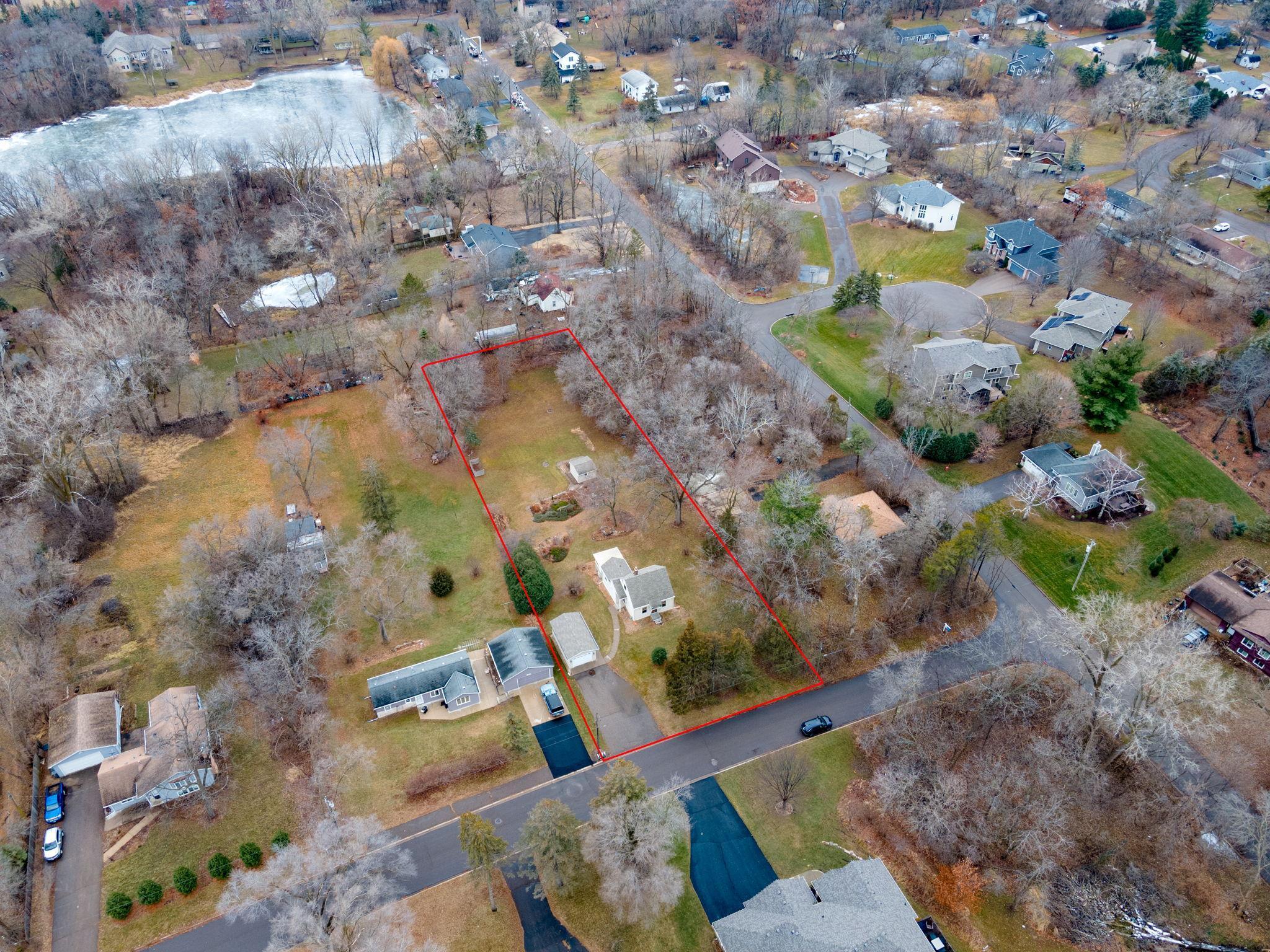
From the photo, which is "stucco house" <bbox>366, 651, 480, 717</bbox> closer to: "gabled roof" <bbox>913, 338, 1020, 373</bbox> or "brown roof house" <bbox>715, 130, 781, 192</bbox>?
"gabled roof" <bbox>913, 338, 1020, 373</bbox>

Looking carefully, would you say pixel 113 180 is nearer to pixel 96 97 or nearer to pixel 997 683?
pixel 96 97

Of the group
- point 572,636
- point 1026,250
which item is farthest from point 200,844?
point 1026,250

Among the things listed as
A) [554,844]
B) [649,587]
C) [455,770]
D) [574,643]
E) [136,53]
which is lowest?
[455,770]

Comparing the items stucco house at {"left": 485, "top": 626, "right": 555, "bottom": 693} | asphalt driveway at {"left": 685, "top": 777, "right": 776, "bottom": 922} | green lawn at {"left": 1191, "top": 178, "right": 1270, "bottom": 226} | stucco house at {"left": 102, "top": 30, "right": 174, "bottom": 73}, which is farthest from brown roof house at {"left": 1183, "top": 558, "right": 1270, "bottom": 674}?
stucco house at {"left": 102, "top": 30, "right": 174, "bottom": 73}

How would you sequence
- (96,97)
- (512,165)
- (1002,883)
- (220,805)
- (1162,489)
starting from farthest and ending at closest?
(96,97) < (512,165) < (1162,489) < (220,805) < (1002,883)

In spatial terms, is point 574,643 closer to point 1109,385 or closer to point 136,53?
point 1109,385

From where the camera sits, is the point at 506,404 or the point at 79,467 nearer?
the point at 79,467

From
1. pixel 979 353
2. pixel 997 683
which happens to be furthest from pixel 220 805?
pixel 979 353
